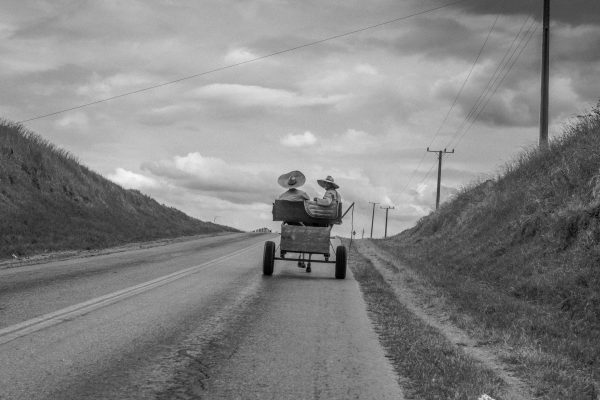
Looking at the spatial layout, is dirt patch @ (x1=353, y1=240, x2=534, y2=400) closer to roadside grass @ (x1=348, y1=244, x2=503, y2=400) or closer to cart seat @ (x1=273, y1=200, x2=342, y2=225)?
roadside grass @ (x1=348, y1=244, x2=503, y2=400)

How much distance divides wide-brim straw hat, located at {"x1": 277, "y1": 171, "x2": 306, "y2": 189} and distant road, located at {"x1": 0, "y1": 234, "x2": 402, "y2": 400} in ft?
10.9

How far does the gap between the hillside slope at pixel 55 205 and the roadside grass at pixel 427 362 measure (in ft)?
42.5

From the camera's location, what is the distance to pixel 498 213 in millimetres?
20453

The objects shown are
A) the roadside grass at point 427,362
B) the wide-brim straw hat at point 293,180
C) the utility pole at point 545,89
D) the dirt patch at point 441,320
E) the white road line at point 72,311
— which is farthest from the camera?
the utility pole at point 545,89

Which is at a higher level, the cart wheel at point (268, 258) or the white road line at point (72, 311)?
the cart wheel at point (268, 258)

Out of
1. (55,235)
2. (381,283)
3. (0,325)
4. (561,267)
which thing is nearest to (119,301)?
(0,325)

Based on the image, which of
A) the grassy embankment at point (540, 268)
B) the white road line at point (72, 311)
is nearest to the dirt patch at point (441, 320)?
the grassy embankment at point (540, 268)

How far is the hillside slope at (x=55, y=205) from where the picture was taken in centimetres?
2045

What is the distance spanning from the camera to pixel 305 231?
14172mm

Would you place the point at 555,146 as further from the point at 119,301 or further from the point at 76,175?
the point at 76,175

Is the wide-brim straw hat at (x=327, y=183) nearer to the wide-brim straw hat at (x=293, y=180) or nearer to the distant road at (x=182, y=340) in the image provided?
the wide-brim straw hat at (x=293, y=180)

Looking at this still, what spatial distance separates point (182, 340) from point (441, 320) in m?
4.71

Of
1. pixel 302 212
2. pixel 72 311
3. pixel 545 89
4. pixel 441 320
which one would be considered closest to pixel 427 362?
pixel 441 320

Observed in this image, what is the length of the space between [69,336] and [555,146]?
60.7 feet
